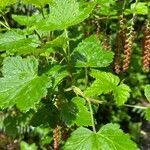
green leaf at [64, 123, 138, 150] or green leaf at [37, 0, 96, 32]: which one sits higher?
green leaf at [37, 0, 96, 32]

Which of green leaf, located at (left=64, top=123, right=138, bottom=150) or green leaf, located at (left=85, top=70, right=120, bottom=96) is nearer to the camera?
green leaf, located at (left=64, top=123, right=138, bottom=150)

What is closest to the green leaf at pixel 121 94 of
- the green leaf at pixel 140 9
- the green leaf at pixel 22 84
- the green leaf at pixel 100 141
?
the green leaf at pixel 100 141

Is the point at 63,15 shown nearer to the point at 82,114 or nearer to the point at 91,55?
the point at 91,55

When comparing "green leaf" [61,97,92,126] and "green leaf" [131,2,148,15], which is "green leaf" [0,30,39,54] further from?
"green leaf" [131,2,148,15]

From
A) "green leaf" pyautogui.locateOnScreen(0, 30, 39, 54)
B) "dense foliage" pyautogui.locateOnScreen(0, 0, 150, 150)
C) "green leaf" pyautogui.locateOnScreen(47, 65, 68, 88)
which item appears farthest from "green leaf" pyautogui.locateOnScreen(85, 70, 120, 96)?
"green leaf" pyautogui.locateOnScreen(0, 30, 39, 54)

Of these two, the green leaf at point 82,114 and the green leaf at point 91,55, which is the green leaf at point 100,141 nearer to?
the green leaf at point 82,114

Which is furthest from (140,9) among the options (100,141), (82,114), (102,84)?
(100,141)
